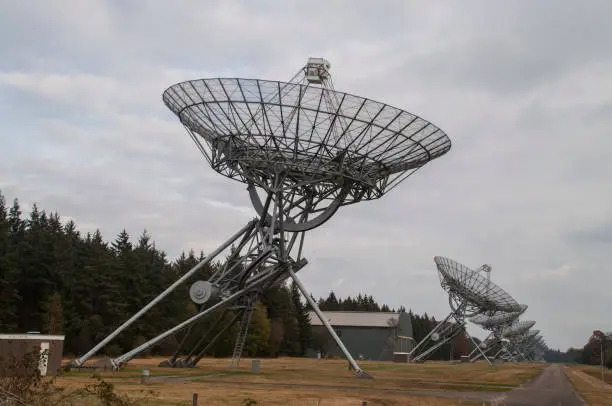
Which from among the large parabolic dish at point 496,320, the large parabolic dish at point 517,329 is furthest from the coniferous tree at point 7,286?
the large parabolic dish at point 517,329

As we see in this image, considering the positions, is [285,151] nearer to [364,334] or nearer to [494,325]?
[494,325]

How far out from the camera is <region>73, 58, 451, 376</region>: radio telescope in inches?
1460

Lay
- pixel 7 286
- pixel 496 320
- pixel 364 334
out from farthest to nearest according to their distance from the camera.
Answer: pixel 364 334, pixel 496 320, pixel 7 286

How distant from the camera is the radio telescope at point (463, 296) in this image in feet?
285

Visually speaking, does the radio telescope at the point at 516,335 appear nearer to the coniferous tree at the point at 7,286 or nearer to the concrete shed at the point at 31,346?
the coniferous tree at the point at 7,286

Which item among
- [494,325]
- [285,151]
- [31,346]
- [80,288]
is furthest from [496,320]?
[31,346]

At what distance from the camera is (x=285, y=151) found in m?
40.3

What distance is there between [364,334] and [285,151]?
10042cm

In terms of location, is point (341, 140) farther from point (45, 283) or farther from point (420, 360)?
point (420, 360)

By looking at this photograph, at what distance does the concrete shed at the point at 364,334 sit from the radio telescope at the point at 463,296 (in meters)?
35.4

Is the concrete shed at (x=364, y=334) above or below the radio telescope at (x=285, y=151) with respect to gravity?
below


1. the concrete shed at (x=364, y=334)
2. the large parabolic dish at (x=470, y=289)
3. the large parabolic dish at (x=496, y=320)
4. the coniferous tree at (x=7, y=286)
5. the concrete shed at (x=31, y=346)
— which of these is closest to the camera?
the concrete shed at (x=31, y=346)

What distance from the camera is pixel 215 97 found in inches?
1480

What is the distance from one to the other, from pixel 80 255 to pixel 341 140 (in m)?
51.5
